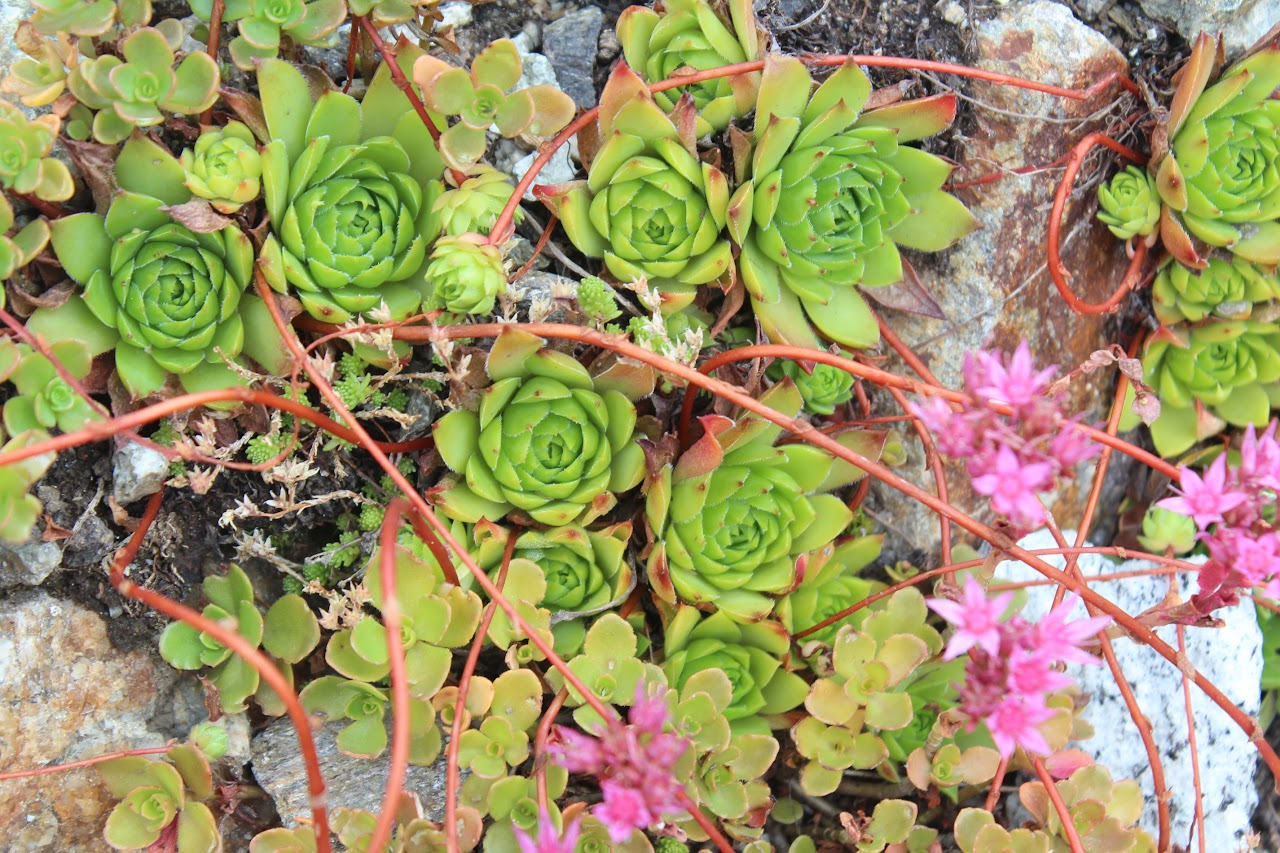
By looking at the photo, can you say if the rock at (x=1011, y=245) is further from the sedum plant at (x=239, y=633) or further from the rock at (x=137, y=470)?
the rock at (x=137, y=470)

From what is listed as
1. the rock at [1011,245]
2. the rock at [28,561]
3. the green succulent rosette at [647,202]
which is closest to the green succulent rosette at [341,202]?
the green succulent rosette at [647,202]

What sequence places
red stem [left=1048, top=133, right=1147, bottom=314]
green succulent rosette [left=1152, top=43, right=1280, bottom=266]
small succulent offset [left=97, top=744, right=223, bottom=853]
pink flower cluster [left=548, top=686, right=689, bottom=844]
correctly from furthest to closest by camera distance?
green succulent rosette [left=1152, top=43, right=1280, bottom=266] → red stem [left=1048, top=133, right=1147, bottom=314] → small succulent offset [left=97, top=744, right=223, bottom=853] → pink flower cluster [left=548, top=686, right=689, bottom=844]

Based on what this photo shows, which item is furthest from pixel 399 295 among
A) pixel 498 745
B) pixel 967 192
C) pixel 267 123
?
pixel 967 192

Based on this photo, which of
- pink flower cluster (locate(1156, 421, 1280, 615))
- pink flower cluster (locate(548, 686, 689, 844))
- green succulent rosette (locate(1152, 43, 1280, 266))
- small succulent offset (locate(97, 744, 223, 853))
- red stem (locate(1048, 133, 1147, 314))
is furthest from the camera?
green succulent rosette (locate(1152, 43, 1280, 266))

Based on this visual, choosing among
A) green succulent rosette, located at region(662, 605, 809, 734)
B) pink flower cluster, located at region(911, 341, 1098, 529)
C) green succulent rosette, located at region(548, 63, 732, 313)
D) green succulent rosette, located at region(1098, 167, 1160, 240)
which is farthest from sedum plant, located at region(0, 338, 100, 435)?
green succulent rosette, located at region(1098, 167, 1160, 240)

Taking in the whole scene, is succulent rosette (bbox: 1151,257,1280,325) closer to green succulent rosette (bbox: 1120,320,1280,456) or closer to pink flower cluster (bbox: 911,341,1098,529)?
green succulent rosette (bbox: 1120,320,1280,456)

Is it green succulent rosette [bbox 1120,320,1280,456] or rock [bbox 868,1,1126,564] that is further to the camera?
green succulent rosette [bbox 1120,320,1280,456]
